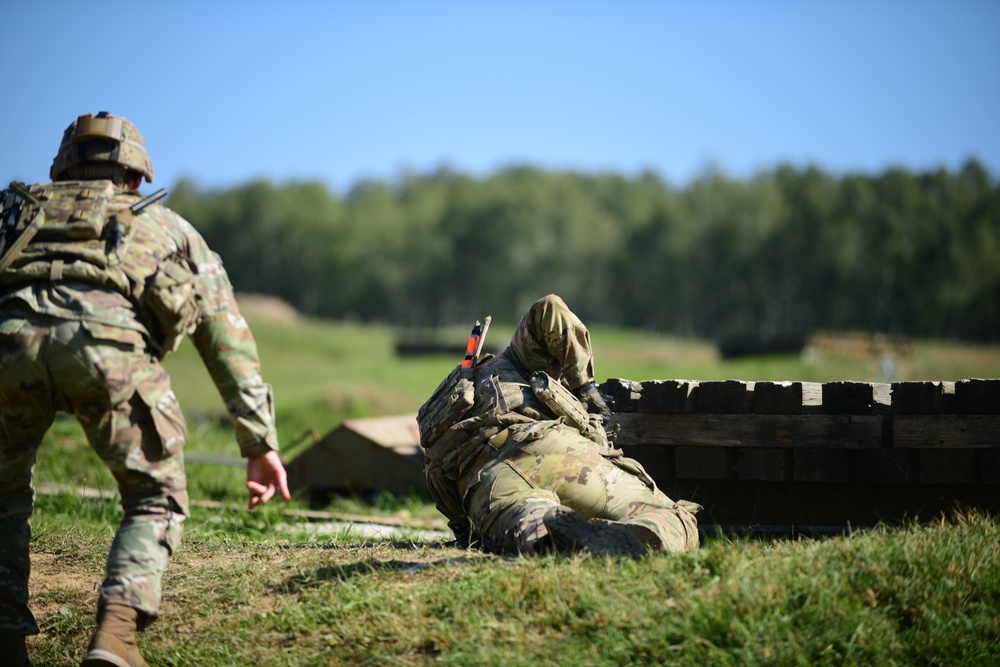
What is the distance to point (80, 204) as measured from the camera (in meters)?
4.30

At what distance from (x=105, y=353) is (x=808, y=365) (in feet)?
89.6

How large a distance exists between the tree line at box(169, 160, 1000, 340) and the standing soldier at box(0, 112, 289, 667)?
6303 centimetres

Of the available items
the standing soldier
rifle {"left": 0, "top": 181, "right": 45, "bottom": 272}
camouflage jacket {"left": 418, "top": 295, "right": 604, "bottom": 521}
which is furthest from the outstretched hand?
camouflage jacket {"left": 418, "top": 295, "right": 604, "bottom": 521}

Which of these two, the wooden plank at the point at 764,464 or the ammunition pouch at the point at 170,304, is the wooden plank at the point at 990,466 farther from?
the ammunition pouch at the point at 170,304

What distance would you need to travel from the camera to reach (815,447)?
20.5 ft

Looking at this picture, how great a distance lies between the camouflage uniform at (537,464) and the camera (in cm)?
507

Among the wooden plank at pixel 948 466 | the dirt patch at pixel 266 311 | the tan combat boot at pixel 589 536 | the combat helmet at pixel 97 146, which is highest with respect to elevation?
the combat helmet at pixel 97 146

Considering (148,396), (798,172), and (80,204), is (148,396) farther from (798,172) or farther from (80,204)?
(798,172)

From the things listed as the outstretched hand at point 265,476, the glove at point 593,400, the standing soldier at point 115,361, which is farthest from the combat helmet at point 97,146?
the glove at point 593,400

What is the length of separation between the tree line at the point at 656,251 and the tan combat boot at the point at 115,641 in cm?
6345

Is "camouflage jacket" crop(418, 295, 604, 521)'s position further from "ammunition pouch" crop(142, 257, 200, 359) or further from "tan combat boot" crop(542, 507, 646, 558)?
"ammunition pouch" crop(142, 257, 200, 359)

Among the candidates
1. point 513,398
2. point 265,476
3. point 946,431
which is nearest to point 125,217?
point 265,476

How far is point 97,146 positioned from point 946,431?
457 centimetres

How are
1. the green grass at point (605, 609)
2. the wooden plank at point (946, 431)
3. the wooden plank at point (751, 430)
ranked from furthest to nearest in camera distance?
the wooden plank at point (751, 430) < the wooden plank at point (946, 431) < the green grass at point (605, 609)
